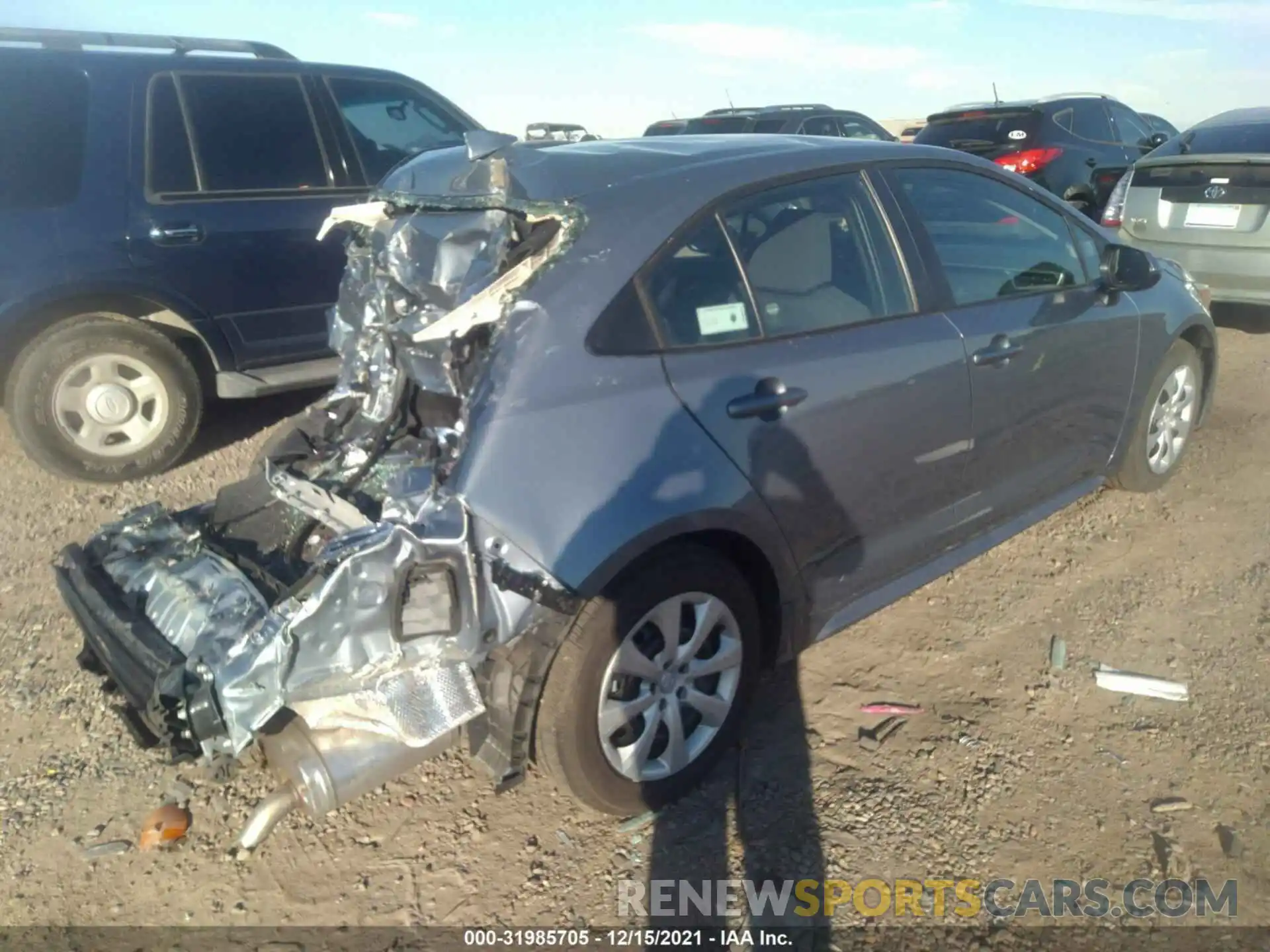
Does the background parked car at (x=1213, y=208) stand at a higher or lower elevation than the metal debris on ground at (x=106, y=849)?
higher

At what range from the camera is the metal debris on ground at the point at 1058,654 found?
3568 mm

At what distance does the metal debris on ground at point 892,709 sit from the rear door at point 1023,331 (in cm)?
76

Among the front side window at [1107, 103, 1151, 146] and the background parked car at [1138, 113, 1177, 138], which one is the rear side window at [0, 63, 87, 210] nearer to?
the front side window at [1107, 103, 1151, 146]

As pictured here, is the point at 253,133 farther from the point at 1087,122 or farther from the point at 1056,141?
the point at 1087,122

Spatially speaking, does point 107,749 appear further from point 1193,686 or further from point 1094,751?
point 1193,686

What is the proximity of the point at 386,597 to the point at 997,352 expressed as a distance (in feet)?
7.56

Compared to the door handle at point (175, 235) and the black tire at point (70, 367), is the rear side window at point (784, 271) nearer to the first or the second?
the door handle at point (175, 235)

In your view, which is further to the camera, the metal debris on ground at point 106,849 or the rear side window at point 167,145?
the rear side window at point 167,145

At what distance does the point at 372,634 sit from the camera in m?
2.36

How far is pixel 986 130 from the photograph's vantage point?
415 inches

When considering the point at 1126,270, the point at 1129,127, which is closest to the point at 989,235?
the point at 1126,270

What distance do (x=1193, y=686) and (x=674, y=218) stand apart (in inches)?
97.4

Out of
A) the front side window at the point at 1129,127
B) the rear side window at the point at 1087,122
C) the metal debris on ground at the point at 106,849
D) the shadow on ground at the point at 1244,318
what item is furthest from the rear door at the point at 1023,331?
the front side window at the point at 1129,127

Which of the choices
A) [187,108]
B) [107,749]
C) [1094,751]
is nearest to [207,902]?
[107,749]
